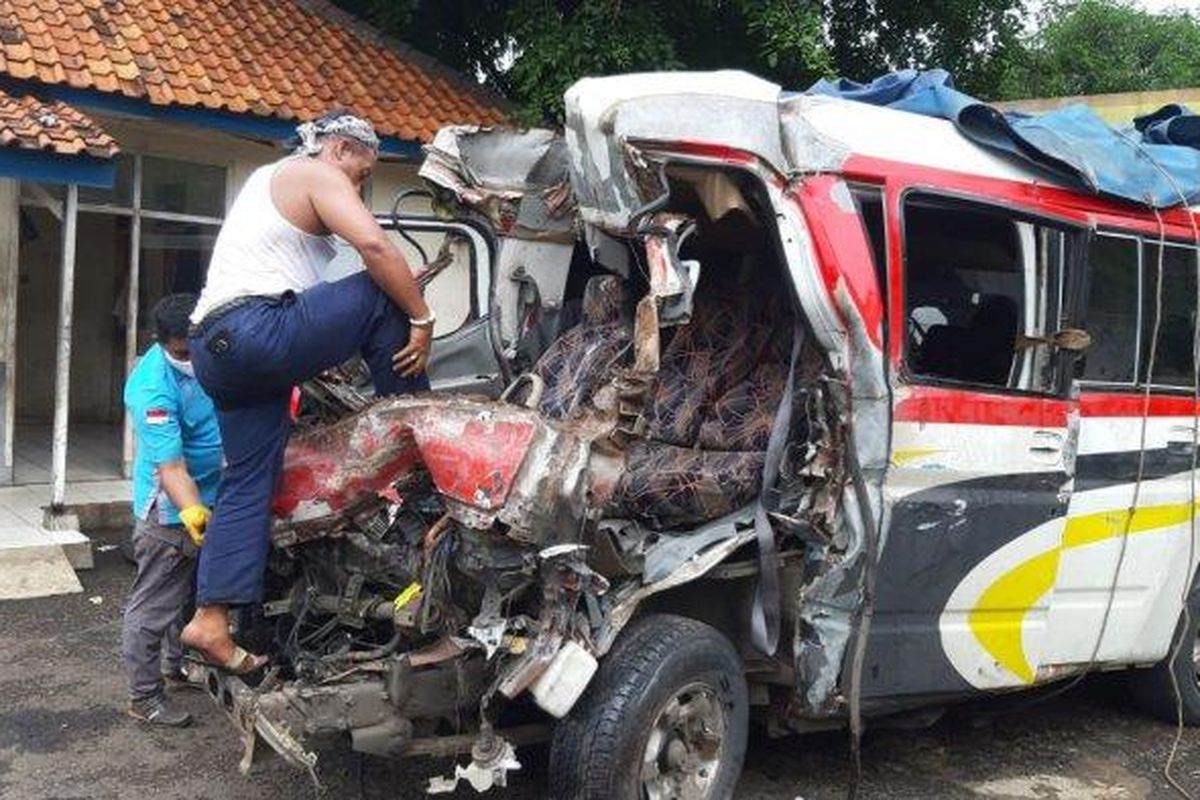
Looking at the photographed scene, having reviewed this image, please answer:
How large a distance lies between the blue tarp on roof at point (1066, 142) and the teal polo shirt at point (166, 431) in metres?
2.62

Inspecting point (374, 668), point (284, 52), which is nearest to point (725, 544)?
point (374, 668)

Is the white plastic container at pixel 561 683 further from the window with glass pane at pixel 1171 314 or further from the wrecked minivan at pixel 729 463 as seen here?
the window with glass pane at pixel 1171 314

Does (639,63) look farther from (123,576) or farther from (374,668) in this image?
(374,668)

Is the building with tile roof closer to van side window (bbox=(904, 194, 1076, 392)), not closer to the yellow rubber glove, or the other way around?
the yellow rubber glove

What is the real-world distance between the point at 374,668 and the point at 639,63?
7996mm

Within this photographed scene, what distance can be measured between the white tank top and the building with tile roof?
3.14 m

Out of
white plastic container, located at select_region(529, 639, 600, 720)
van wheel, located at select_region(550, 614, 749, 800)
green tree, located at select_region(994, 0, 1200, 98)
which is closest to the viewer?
white plastic container, located at select_region(529, 639, 600, 720)

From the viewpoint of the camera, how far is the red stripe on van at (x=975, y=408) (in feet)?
13.3

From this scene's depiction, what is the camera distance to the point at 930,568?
416 centimetres

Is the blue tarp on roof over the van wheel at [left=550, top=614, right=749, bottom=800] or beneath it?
over

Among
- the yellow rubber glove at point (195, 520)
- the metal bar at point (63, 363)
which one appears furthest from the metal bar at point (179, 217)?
the yellow rubber glove at point (195, 520)

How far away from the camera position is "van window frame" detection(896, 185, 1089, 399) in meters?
4.07

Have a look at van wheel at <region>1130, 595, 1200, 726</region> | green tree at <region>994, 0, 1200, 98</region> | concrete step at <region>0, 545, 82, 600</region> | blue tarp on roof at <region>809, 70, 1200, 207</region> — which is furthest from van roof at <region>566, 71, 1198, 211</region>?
green tree at <region>994, 0, 1200, 98</region>

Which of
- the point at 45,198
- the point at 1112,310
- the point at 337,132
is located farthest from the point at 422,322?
the point at 45,198
